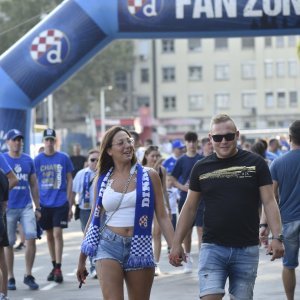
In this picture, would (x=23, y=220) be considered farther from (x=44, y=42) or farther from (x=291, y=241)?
(x=44, y=42)

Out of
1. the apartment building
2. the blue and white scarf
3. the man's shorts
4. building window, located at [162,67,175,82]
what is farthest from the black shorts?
building window, located at [162,67,175,82]

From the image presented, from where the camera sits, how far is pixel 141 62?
94.4 m

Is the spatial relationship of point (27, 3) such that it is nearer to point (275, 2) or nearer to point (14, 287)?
point (275, 2)

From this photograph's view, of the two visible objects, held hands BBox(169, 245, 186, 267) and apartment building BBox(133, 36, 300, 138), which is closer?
held hands BBox(169, 245, 186, 267)

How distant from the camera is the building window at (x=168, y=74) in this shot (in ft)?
311

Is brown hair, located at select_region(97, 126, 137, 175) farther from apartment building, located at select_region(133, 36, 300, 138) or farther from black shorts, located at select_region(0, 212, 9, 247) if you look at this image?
apartment building, located at select_region(133, 36, 300, 138)

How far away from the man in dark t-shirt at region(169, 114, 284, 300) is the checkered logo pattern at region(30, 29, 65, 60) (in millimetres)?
10171

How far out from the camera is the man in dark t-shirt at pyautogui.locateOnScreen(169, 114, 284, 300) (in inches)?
272

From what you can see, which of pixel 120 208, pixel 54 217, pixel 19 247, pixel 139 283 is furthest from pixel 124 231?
pixel 19 247

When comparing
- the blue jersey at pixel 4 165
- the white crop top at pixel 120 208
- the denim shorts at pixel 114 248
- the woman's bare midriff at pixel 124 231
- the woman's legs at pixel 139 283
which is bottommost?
the woman's legs at pixel 139 283

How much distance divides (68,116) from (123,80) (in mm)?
7431

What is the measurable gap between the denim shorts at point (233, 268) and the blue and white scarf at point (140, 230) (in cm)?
41

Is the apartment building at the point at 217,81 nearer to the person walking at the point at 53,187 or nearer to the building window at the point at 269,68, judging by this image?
the building window at the point at 269,68

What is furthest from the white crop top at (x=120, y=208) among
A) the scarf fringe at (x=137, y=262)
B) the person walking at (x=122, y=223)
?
the scarf fringe at (x=137, y=262)
